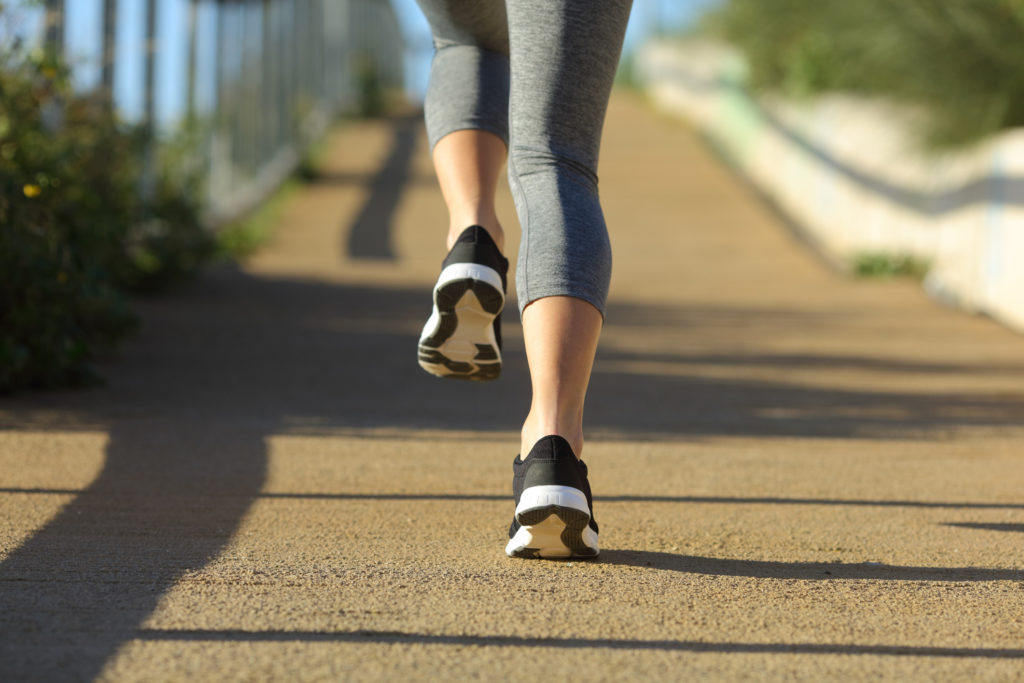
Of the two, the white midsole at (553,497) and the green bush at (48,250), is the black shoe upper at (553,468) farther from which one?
the green bush at (48,250)

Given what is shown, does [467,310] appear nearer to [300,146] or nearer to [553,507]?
[553,507]

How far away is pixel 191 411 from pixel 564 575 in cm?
182

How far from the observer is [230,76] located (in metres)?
11.8

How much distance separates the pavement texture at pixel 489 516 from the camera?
1.51 m

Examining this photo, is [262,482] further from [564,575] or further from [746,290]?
[746,290]

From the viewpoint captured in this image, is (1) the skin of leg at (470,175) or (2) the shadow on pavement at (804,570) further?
(1) the skin of leg at (470,175)

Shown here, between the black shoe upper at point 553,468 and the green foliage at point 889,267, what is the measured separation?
24.9 ft

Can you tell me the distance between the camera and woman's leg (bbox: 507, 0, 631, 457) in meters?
1.93

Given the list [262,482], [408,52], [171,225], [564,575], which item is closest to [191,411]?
[262,482]

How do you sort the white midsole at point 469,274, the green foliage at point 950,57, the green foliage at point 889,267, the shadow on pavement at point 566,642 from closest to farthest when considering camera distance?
the shadow on pavement at point 566,642, the white midsole at point 469,274, the green foliage at point 950,57, the green foliage at point 889,267

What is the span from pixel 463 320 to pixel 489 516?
1.24 feet

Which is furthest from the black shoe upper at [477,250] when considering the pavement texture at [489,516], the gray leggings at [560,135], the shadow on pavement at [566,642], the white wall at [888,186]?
the white wall at [888,186]

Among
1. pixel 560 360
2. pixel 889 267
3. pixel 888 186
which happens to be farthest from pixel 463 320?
pixel 888 186

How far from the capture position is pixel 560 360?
6.25 ft
